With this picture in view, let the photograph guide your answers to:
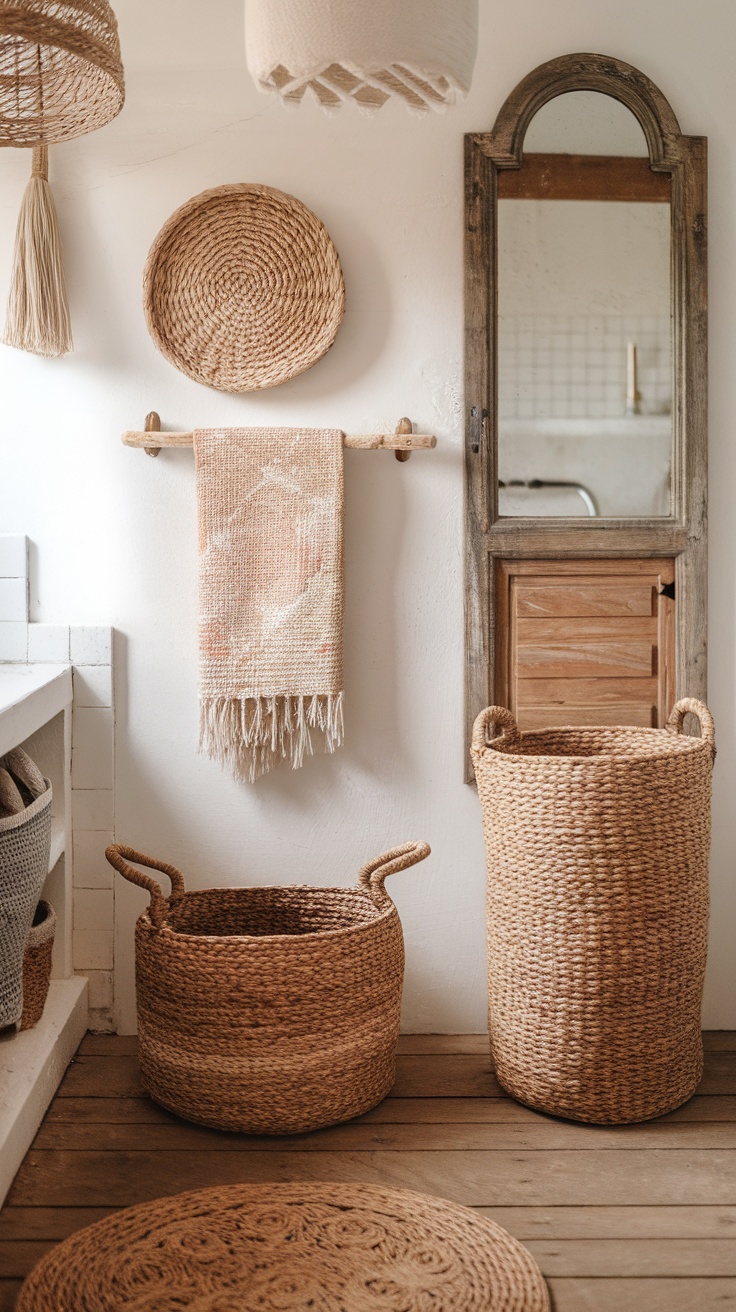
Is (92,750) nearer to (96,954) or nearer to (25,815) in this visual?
(96,954)

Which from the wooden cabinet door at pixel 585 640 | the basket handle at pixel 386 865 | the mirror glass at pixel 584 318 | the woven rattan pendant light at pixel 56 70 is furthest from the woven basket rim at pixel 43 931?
the woven rattan pendant light at pixel 56 70

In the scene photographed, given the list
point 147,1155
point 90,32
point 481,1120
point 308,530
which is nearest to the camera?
point 90,32

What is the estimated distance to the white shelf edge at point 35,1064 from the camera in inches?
62.5

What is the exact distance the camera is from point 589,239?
6.79ft

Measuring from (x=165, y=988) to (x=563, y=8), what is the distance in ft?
6.38

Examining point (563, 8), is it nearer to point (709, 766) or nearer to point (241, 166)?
point (241, 166)

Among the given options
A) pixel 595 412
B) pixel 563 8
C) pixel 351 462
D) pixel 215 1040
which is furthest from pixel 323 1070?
pixel 563 8

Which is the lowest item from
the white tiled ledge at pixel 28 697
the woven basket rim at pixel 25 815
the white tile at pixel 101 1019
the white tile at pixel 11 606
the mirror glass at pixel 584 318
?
the white tile at pixel 101 1019

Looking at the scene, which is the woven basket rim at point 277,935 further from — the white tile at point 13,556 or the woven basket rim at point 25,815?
the white tile at point 13,556

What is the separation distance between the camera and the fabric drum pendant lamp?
4.44ft

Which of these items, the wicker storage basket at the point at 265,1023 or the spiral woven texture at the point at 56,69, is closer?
the spiral woven texture at the point at 56,69

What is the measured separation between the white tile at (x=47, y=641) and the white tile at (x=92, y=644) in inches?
0.6

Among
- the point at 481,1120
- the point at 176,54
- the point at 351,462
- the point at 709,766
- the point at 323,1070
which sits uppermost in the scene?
the point at 176,54

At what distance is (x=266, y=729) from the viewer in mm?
2107
